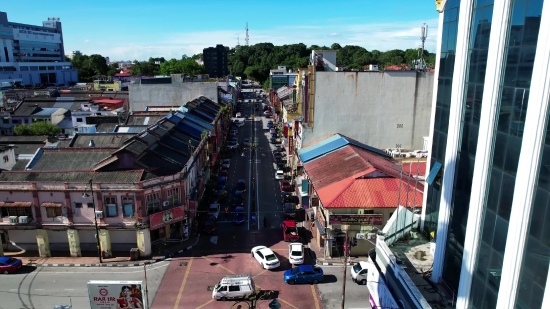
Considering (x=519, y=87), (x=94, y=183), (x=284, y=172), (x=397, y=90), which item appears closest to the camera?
(x=519, y=87)

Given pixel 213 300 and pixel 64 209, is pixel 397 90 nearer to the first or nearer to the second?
pixel 213 300

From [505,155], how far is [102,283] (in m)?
22.0

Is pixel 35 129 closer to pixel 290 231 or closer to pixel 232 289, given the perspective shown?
pixel 290 231

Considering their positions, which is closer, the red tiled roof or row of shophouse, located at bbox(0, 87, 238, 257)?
the red tiled roof

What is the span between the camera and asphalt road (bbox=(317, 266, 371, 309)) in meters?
28.7

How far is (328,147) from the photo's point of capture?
1773 inches

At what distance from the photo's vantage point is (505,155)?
14891mm

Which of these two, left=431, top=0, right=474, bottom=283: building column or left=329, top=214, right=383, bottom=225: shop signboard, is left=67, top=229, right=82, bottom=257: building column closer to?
left=329, top=214, right=383, bottom=225: shop signboard

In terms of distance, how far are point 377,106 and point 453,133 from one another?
27.7m

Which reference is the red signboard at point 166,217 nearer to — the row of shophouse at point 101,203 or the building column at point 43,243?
the row of shophouse at point 101,203

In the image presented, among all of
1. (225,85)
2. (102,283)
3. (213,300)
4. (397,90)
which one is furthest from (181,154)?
(225,85)

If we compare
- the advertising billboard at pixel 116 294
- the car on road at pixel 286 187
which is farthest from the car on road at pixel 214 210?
A: the advertising billboard at pixel 116 294

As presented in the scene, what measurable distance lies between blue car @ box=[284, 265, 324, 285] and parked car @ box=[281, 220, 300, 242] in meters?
7.05

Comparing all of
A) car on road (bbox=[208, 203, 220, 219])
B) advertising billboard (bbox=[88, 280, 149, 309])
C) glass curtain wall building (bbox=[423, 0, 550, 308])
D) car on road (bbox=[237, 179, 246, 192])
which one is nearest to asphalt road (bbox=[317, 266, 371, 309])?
glass curtain wall building (bbox=[423, 0, 550, 308])
